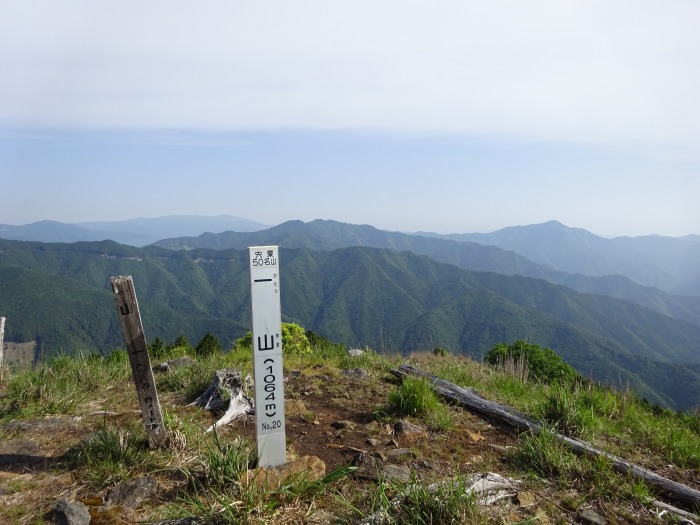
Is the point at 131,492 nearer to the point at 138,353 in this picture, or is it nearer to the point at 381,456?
the point at 138,353

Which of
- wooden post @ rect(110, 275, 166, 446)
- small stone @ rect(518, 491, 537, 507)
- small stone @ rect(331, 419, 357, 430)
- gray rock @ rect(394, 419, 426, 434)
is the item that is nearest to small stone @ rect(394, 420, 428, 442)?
gray rock @ rect(394, 419, 426, 434)

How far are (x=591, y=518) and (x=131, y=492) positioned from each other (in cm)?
382

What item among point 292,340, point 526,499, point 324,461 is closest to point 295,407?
point 324,461

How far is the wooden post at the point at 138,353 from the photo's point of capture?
13.8 ft

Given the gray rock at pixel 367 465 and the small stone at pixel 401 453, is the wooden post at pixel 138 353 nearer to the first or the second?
the gray rock at pixel 367 465

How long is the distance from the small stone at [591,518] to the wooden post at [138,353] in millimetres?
3888

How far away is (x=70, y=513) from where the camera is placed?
338 cm

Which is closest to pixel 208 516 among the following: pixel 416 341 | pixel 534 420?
pixel 534 420

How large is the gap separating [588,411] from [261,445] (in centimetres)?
408

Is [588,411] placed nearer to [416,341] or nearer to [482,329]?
[416,341]

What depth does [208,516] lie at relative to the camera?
10.4 ft

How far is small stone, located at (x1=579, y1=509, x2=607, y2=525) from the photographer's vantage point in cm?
356

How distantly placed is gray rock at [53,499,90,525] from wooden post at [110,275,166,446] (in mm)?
931

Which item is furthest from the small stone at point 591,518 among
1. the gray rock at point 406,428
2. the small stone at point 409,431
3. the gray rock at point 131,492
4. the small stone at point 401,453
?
the gray rock at point 131,492
